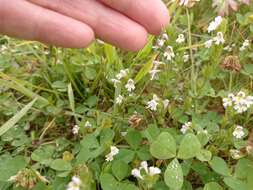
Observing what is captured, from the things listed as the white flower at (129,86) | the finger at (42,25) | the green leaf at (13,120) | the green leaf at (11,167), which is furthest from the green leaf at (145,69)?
the green leaf at (11,167)

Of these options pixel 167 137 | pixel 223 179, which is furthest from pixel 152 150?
pixel 223 179

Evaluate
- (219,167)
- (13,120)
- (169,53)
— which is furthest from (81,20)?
(219,167)

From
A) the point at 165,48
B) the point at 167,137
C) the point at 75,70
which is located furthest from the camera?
the point at 75,70

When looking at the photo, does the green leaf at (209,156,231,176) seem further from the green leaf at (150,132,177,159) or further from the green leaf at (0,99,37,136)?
the green leaf at (0,99,37,136)

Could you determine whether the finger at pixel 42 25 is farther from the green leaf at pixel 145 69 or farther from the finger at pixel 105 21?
the green leaf at pixel 145 69

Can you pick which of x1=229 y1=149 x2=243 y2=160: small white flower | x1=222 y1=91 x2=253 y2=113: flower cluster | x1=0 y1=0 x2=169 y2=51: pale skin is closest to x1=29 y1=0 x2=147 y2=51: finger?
x1=0 y1=0 x2=169 y2=51: pale skin

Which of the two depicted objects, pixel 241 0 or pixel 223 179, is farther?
pixel 241 0

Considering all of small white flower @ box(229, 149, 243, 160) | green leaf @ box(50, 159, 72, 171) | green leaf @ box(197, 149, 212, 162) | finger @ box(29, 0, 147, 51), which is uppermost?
Answer: finger @ box(29, 0, 147, 51)

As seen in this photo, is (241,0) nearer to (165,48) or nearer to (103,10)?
(165,48)
